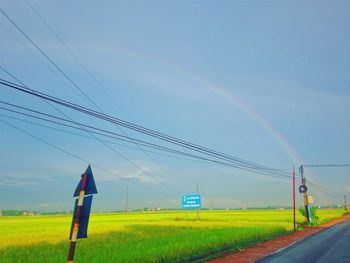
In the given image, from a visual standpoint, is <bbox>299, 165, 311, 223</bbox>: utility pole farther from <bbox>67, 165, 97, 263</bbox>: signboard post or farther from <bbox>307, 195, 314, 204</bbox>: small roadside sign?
<bbox>67, 165, 97, 263</bbox>: signboard post

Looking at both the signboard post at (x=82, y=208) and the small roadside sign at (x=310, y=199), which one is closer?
the signboard post at (x=82, y=208)

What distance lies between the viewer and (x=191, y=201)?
7338 centimetres

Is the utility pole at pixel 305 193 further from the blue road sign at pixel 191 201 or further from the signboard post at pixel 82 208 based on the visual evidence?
the signboard post at pixel 82 208

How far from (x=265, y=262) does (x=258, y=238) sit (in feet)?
47.2

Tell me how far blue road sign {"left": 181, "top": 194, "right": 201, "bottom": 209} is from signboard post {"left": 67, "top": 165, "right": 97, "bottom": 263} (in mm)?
64706

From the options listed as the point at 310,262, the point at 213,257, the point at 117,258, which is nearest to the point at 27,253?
the point at 117,258

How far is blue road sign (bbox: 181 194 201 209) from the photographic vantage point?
238 feet

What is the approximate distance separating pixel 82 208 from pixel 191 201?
65.9 metres

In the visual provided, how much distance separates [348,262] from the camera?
1495 cm

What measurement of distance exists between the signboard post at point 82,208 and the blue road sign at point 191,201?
64.7 meters

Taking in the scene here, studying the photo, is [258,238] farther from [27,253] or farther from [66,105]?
[66,105]

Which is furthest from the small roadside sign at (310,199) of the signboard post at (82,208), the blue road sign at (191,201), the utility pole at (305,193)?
the signboard post at (82,208)

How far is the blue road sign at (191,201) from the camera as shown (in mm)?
72688

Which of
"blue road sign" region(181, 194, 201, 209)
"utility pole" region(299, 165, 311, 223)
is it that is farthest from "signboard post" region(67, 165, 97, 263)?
"blue road sign" region(181, 194, 201, 209)
